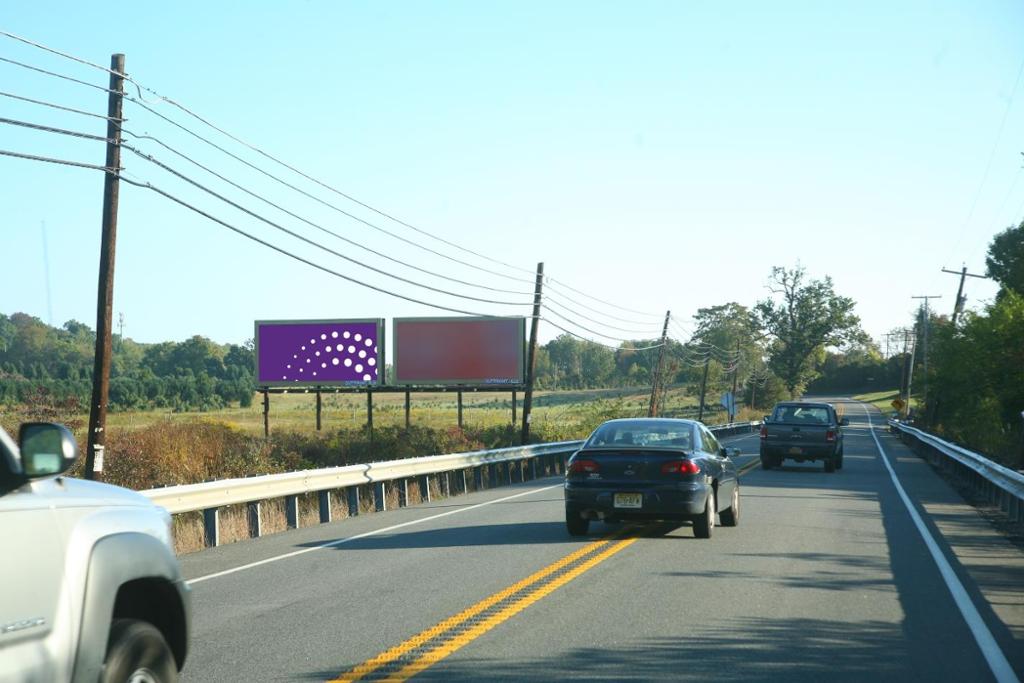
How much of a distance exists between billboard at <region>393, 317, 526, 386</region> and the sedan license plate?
39757 mm

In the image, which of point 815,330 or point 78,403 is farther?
point 815,330

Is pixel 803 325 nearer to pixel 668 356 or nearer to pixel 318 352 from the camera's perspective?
pixel 668 356

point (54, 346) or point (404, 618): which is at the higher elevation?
point (54, 346)

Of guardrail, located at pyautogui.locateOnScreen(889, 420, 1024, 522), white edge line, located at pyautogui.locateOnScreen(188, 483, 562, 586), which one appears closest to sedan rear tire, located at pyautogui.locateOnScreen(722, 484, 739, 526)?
guardrail, located at pyautogui.locateOnScreen(889, 420, 1024, 522)

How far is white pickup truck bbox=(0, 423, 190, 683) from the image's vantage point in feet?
13.2

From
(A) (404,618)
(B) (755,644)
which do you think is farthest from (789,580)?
(A) (404,618)

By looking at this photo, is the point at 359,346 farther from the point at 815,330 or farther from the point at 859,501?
the point at 815,330

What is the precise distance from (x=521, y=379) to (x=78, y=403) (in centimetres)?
2970

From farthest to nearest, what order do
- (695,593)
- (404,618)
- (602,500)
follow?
(602,500), (695,593), (404,618)

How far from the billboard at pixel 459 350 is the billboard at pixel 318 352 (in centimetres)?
115

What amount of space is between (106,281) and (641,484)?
1015 cm

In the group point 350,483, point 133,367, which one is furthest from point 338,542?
point 133,367

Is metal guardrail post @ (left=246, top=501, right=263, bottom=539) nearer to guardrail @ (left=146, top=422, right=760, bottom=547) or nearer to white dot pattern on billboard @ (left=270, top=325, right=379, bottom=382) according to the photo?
guardrail @ (left=146, top=422, right=760, bottom=547)

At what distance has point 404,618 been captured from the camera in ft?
31.0
